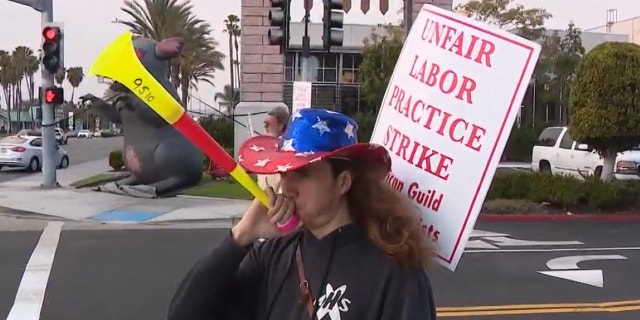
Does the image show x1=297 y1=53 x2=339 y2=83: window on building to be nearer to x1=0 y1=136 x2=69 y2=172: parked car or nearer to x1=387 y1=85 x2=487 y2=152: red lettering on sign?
x1=0 y1=136 x2=69 y2=172: parked car

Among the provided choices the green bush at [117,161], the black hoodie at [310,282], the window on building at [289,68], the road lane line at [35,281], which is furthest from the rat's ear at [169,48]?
the window on building at [289,68]

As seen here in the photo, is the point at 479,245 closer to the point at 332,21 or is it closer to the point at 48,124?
the point at 332,21

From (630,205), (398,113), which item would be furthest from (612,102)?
(398,113)

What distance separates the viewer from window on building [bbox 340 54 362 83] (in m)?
54.8

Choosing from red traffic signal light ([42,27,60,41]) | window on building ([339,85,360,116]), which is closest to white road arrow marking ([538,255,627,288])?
red traffic signal light ([42,27,60,41])

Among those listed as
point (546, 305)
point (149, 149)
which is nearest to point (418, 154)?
point (546, 305)

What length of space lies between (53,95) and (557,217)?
11.0 m

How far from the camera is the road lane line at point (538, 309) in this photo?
758 cm

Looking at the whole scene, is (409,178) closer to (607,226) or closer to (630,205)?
(607,226)

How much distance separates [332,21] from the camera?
47.5 ft

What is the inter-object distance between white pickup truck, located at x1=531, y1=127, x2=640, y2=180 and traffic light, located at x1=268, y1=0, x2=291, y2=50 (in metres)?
8.66

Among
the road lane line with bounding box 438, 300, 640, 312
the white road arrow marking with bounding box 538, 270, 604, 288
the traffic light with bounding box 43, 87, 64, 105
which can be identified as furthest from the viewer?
the traffic light with bounding box 43, 87, 64, 105

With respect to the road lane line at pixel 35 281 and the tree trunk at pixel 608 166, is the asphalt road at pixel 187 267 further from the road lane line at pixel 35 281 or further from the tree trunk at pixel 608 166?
the tree trunk at pixel 608 166

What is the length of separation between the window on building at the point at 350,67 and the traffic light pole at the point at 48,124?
118 ft
